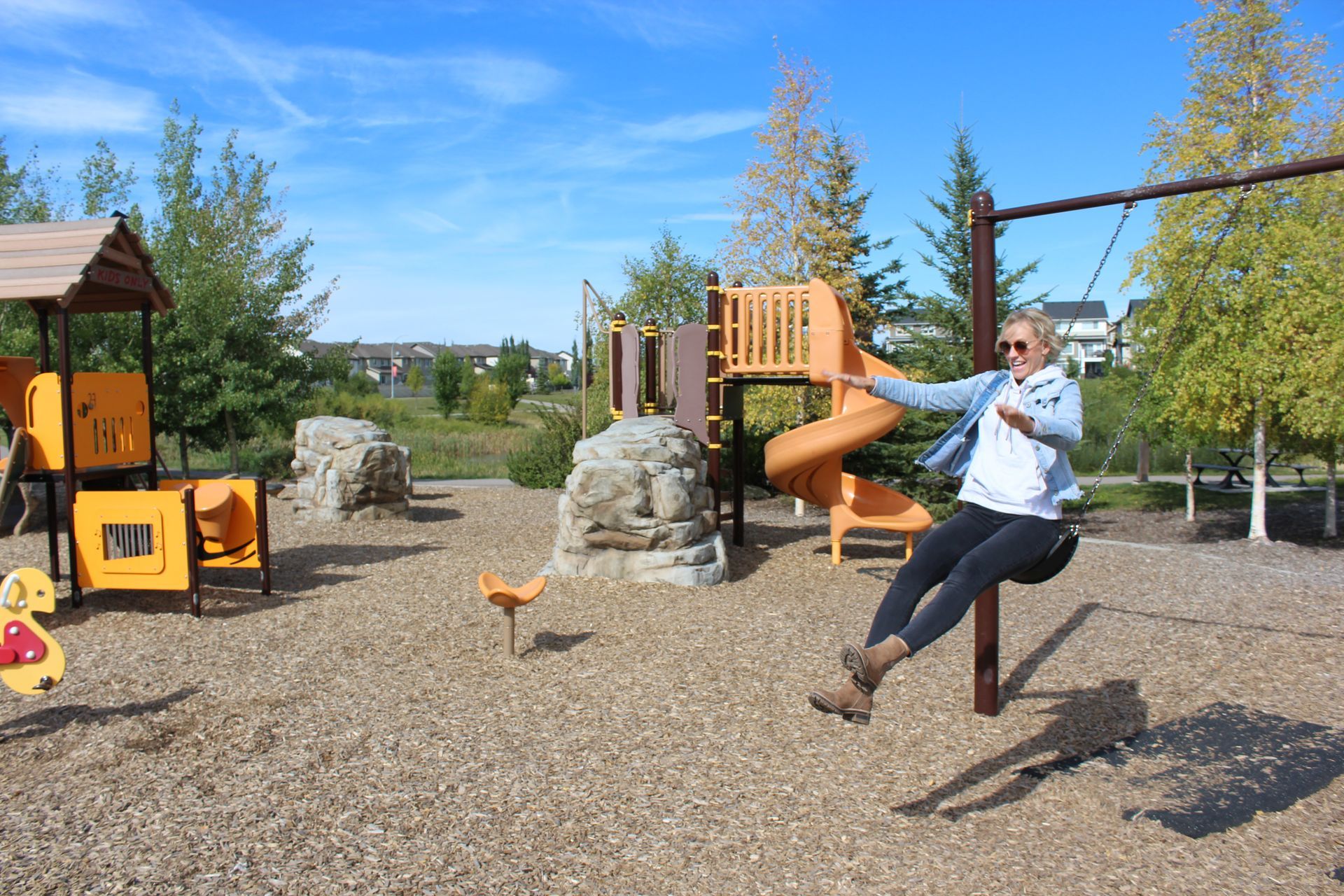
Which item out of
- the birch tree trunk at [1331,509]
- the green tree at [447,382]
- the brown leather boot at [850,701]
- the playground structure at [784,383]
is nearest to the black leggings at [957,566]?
the brown leather boot at [850,701]

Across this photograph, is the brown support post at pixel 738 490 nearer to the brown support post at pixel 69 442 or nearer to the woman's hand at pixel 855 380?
the brown support post at pixel 69 442

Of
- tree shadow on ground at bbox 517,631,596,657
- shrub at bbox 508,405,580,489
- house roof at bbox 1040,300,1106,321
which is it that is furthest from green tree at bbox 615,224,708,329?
house roof at bbox 1040,300,1106,321

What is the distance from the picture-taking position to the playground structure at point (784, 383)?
28.4 ft

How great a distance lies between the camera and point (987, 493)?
3.66 metres

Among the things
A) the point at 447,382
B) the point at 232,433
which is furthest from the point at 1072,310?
the point at 232,433

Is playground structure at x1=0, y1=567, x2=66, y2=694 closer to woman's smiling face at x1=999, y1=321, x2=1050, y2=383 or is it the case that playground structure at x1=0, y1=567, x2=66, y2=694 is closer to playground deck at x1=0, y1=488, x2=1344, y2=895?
playground deck at x1=0, y1=488, x2=1344, y2=895

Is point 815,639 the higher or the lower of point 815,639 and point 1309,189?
the lower

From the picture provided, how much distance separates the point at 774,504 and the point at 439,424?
21.4m

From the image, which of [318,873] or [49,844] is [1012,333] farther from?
[49,844]

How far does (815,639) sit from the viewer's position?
6.21 metres

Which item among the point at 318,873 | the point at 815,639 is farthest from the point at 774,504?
the point at 318,873

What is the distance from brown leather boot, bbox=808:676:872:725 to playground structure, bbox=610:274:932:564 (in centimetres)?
545

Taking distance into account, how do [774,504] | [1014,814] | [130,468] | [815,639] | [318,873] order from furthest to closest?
[774,504], [130,468], [815,639], [1014,814], [318,873]

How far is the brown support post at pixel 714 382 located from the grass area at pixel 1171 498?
25.4ft
